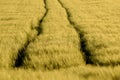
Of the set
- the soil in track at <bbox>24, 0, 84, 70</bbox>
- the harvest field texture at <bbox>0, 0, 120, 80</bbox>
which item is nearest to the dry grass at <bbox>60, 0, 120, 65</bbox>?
the harvest field texture at <bbox>0, 0, 120, 80</bbox>

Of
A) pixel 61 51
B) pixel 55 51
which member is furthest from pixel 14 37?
pixel 61 51

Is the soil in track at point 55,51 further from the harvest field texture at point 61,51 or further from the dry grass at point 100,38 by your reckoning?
the dry grass at point 100,38

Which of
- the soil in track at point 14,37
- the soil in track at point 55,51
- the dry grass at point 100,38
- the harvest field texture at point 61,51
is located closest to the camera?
the harvest field texture at point 61,51

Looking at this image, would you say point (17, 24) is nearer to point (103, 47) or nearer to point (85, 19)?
point (85, 19)

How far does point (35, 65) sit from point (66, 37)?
377 centimetres

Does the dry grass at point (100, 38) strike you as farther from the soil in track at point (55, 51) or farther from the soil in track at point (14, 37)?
the soil in track at point (14, 37)

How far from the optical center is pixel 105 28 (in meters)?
13.8

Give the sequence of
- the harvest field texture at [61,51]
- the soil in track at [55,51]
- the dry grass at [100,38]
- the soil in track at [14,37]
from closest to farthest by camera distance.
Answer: the harvest field texture at [61,51]
the soil in track at [55,51]
the dry grass at [100,38]
the soil in track at [14,37]

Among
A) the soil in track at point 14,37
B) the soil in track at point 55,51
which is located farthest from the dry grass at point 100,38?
the soil in track at point 14,37

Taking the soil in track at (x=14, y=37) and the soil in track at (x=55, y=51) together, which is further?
the soil in track at (x=14, y=37)

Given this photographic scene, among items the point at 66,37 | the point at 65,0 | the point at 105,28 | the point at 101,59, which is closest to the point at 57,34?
the point at 66,37

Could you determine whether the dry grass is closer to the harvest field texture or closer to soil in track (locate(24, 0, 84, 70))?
the harvest field texture

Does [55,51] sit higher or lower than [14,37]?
higher

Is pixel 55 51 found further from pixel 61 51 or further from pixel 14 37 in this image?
pixel 14 37
